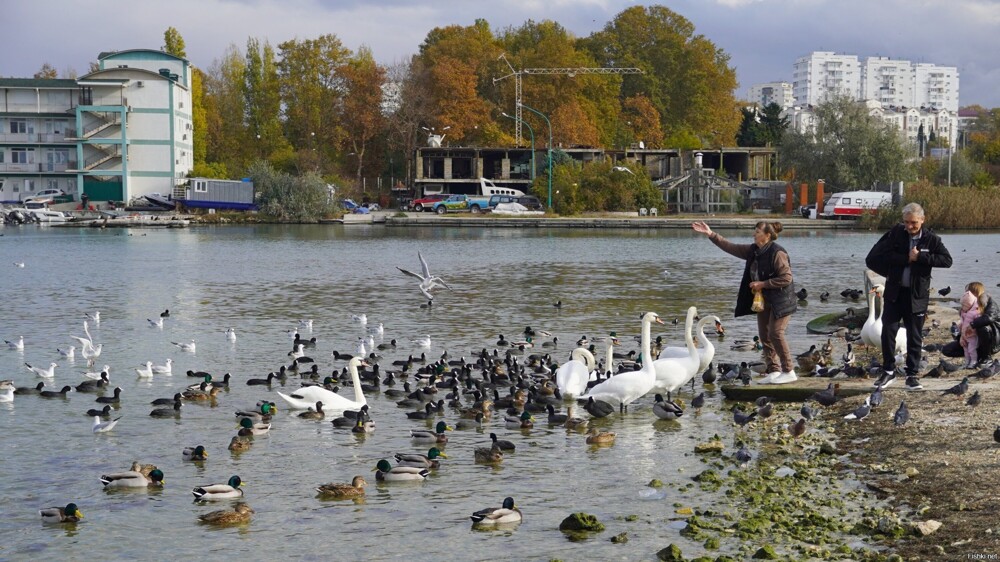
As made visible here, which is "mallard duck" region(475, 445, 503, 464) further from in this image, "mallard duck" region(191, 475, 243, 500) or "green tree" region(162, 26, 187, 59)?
"green tree" region(162, 26, 187, 59)

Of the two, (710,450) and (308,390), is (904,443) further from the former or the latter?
(308,390)

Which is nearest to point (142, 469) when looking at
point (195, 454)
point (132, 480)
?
point (132, 480)

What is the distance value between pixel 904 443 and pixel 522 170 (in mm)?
94613

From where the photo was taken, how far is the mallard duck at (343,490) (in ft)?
39.4

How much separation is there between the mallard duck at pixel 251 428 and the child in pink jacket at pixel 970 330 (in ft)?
32.7

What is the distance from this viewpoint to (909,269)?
13.9m

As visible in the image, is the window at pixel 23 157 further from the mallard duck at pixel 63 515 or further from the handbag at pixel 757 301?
the mallard duck at pixel 63 515

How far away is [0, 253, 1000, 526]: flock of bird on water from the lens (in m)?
12.5

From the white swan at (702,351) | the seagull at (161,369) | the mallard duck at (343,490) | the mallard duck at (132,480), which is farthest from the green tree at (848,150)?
the mallard duck at (132,480)

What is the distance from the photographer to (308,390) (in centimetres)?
1661

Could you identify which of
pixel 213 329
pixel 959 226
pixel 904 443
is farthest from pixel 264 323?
pixel 959 226

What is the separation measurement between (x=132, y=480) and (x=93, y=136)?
89507 mm

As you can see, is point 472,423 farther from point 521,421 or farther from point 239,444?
Answer: point 239,444

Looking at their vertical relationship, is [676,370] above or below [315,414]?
above
